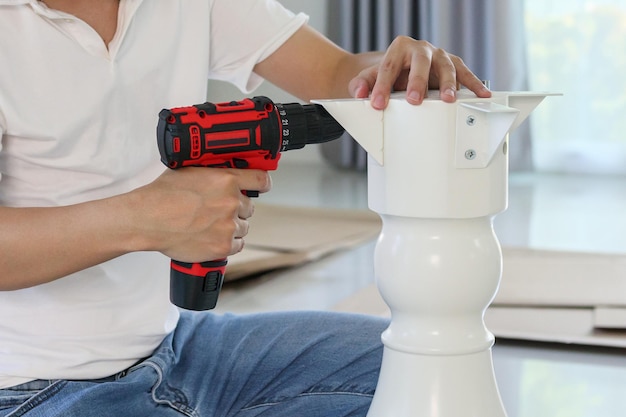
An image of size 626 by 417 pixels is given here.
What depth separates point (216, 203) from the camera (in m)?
0.98

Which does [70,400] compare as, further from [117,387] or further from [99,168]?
[99,168]

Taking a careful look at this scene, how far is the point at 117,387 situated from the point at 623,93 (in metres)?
3.46

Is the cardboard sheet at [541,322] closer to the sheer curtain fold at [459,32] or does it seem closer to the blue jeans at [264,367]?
the blue jeans at [264,367]

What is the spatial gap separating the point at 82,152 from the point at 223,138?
0.24 meters

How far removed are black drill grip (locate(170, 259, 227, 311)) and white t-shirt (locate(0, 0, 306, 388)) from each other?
0.14 meters

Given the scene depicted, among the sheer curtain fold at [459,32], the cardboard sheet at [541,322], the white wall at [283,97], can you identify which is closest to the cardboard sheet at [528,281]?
the cardboard sheet at [541,322]

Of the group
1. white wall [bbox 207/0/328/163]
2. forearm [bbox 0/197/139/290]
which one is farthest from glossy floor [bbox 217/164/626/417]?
forearm [bbox 0/197/139/290]

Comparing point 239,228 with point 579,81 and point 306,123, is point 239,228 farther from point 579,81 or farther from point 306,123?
point 579,81

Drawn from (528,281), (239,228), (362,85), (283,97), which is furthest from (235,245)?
(283,97)

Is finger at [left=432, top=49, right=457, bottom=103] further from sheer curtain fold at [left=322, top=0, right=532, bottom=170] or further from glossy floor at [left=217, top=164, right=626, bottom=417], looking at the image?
sheer curtain fold at [left=322, top=0, right=532, bottom=170]

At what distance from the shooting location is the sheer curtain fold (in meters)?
4.17

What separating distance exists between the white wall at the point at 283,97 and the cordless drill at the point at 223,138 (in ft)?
12.0

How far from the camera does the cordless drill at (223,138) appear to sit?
950 mm

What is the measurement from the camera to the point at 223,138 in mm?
967
